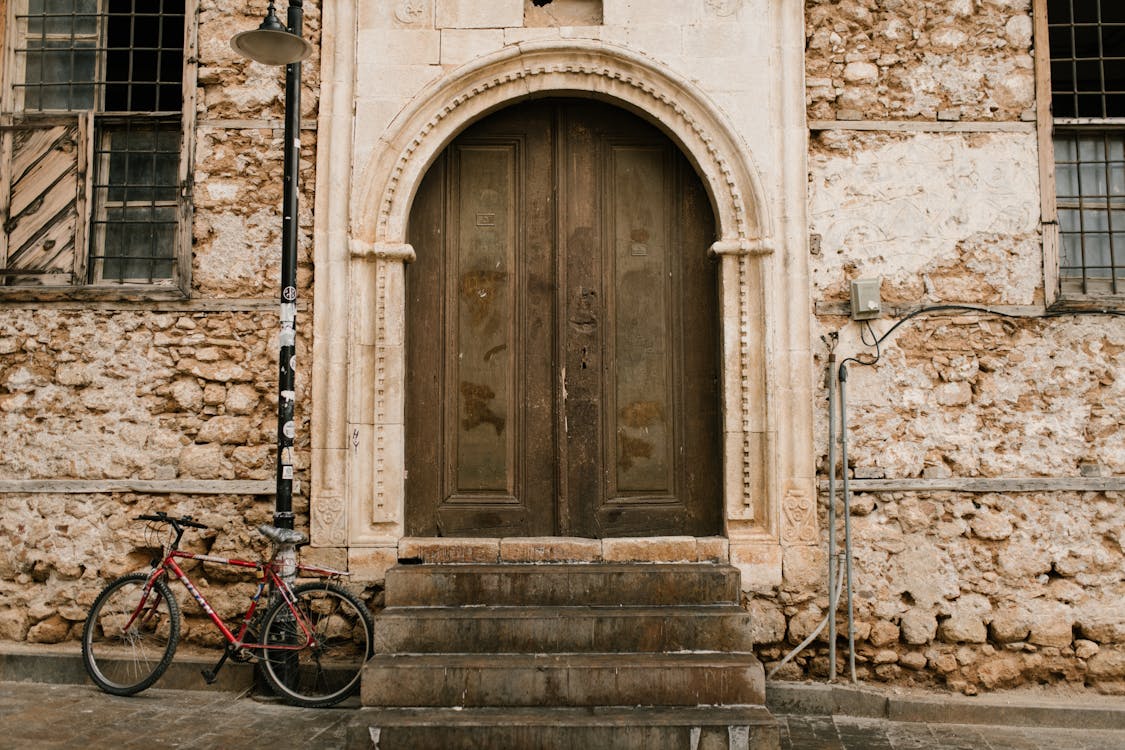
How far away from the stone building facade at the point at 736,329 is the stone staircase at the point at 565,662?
353 millimetres

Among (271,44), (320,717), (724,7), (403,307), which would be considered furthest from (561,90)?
(320,717)

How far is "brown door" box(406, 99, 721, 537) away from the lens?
611 cm

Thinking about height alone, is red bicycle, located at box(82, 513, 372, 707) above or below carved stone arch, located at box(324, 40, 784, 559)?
below

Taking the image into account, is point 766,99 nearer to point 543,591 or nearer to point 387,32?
point 387,32

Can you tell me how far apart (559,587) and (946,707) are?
7.85 feet

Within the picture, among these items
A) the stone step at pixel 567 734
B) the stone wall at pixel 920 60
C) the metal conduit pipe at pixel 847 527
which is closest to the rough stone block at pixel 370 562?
the stone step at pixel 567 734

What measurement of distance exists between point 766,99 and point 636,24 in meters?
0.98

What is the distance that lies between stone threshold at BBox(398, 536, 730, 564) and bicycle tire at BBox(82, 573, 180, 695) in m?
1.51

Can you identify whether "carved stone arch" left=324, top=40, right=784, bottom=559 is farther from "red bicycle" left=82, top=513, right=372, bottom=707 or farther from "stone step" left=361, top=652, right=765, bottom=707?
"stone step" left=361, top=652, right=765, bottom=707

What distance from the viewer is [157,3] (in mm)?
6574

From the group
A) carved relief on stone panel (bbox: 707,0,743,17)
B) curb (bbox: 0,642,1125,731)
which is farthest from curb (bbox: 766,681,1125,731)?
carved relief on stone panel (bbox: 707,0,743,17)

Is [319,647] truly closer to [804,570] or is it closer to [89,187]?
[804,570]

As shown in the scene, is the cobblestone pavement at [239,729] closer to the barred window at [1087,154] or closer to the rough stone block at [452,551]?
the rough stone block at [452,551]

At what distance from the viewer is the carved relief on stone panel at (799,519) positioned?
5.82 meters
